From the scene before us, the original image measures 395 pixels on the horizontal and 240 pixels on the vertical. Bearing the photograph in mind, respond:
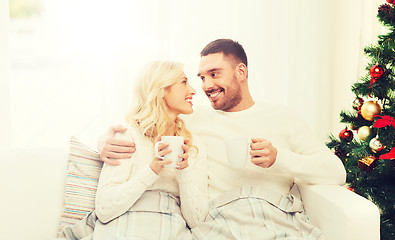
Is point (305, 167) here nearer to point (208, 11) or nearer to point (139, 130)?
point (139, 130)

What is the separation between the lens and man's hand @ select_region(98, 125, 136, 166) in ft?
5.12

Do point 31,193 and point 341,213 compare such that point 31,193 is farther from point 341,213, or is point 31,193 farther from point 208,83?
point 341,213

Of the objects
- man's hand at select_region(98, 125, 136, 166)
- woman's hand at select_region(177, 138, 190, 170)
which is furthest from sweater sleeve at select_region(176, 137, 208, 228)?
man's hand at select_region(98, 125, 136, 166)

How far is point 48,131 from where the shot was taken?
2633 millimetres

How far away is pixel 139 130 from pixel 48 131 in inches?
47.7

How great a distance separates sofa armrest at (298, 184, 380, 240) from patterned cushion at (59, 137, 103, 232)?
87 cm

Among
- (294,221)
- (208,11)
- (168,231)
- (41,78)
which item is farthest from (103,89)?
(294,221)

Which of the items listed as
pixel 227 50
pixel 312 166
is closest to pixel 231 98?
pixel 227 50

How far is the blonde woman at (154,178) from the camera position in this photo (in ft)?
4.86

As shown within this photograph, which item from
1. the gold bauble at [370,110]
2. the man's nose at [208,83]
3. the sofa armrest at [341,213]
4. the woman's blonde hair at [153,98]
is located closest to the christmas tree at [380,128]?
the gold bauble at [370,110]

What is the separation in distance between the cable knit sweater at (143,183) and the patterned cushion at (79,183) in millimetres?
114

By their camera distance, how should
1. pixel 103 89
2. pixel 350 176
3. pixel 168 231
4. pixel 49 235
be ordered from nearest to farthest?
pixel 168 231
pixel 49 235
pixel 350 176
pixel 103 89

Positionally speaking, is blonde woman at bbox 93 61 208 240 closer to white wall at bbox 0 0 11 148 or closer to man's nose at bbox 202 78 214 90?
man's nose at bbox 202 78 214 90

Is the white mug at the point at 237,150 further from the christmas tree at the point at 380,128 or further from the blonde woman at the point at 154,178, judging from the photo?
the christmas tree at the point at 380,128
